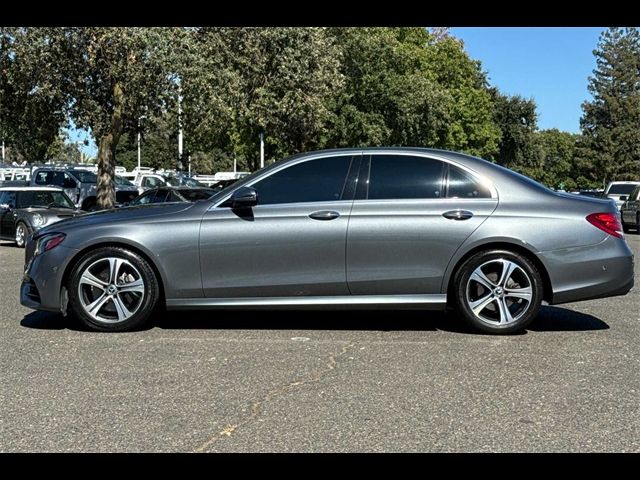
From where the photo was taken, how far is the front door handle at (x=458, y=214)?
6.30 metres

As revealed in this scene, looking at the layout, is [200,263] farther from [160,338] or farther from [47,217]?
[47,217]

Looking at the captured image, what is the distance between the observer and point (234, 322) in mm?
7027

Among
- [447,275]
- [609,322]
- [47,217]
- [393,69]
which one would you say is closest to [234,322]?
[447,275]

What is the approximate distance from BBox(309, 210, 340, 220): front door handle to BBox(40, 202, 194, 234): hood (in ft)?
3.60

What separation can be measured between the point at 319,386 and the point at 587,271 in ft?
9.24

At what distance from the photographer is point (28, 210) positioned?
16.3 m

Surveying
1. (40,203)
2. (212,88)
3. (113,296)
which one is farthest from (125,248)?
(212,88)

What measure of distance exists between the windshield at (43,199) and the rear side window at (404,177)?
41.9 ft

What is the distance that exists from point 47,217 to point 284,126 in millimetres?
11840

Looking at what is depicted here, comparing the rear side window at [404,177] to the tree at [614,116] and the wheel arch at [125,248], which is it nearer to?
the wheel arch at [125,248]

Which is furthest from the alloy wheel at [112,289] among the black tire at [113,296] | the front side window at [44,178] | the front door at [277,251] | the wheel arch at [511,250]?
the front side window at [44,178]

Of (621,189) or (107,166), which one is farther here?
(621,189)

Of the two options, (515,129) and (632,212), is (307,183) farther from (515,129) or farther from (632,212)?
(515,129)
